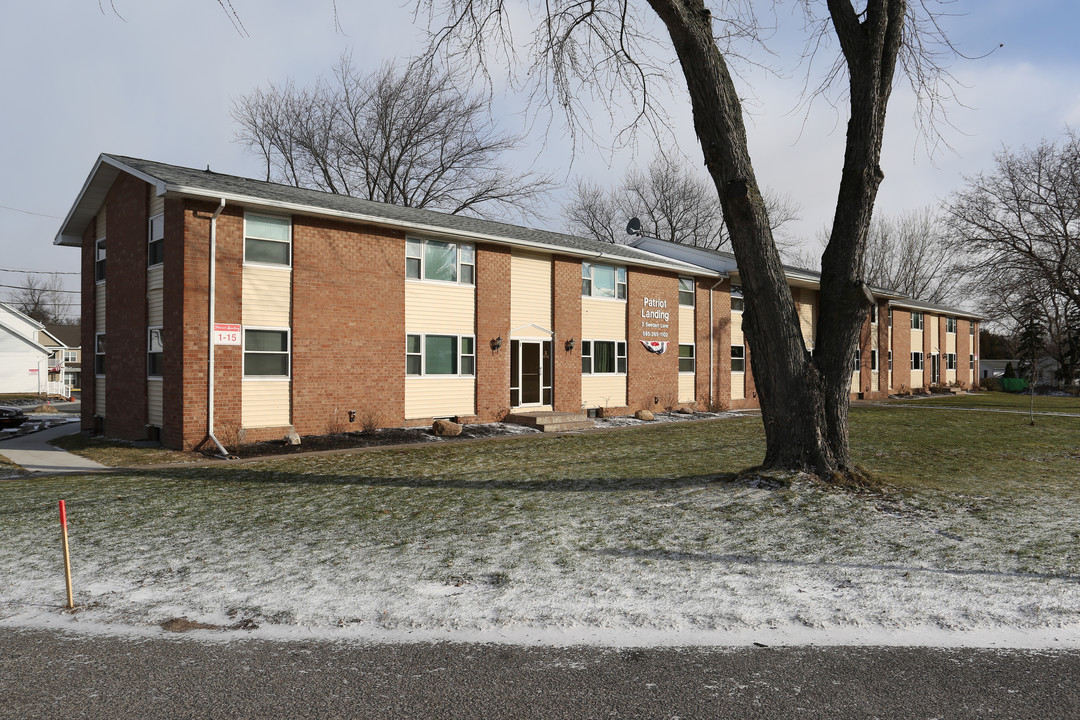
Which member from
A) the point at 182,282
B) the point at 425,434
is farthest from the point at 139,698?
the point at 425,434

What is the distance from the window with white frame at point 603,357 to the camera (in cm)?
2214

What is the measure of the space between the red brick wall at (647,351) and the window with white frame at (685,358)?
37 cm

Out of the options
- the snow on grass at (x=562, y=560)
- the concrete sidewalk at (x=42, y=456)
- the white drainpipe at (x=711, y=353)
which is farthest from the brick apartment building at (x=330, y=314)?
the snow on grass at (x=562, y=560)

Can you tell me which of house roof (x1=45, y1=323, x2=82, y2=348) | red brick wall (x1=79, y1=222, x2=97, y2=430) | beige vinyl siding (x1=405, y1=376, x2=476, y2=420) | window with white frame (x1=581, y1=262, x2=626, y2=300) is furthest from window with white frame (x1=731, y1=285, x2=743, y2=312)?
house roof (x1=45, y1=323, x2=82, y2=348)

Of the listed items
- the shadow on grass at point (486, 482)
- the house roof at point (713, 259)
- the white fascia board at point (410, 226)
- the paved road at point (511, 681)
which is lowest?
the paved road at point (511, 681)

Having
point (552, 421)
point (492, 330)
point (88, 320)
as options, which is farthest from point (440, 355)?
point (88, 320)

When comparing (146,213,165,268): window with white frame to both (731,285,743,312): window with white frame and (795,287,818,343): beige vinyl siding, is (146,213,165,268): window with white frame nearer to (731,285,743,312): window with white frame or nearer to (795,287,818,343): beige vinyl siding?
(731,285,743,312): window with white frame

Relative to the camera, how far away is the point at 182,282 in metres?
14.1

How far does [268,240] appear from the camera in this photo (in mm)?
15297

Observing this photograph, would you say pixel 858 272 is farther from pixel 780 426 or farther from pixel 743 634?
pixel 743 634

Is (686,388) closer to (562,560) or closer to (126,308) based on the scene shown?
(126,308)

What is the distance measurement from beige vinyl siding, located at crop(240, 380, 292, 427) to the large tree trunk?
10.6 m

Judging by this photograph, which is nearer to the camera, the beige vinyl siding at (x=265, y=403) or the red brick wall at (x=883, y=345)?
the beige vinyl siding at (x=265, y=403)

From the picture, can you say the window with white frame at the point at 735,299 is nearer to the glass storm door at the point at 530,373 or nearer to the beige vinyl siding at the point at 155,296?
the glass storm door at the point at 530,373
